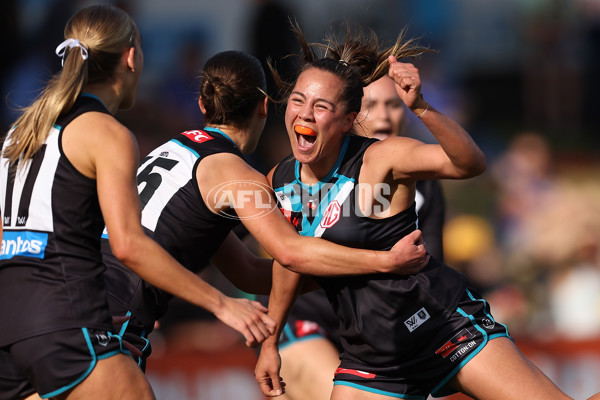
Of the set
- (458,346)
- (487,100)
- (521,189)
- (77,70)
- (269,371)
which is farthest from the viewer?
(487,100)

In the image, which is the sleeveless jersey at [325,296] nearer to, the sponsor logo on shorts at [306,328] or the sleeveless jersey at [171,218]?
the sponsor logo on shorts at [306,328]

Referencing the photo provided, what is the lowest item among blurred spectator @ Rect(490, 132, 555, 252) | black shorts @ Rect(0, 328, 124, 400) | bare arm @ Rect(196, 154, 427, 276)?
blurred spectator @ Rect(490, 132, 555, 252)

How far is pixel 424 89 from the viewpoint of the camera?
10.3m

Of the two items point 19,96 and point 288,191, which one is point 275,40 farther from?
point 288,191

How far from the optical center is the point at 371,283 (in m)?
4.03

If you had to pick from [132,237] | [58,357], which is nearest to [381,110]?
[132,237]

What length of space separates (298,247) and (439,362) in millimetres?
877

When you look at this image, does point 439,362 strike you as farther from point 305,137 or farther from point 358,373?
point 305,137

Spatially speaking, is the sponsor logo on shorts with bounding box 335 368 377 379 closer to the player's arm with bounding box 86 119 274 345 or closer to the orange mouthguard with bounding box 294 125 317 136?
the player's arm with bounding box 86 119 274 345

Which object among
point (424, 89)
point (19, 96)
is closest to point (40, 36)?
point (19, 96)

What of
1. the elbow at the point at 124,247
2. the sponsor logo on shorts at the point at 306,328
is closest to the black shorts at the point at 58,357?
the elbow at the point at 124,247

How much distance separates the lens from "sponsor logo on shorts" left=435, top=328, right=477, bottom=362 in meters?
3.97

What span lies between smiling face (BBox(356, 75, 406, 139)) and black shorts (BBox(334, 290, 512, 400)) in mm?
1472

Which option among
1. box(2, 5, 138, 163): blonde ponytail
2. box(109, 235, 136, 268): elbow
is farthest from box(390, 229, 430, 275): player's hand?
box(2, 5, 138, 163): blonde ponytail
